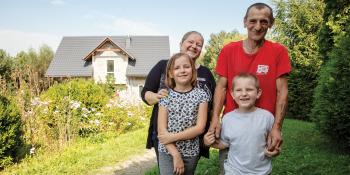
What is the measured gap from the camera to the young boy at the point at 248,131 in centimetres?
301

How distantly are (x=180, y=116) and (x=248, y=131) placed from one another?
0.57 meters

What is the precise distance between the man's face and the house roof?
2996cm

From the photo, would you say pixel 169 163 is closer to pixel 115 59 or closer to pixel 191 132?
pixel 191 132

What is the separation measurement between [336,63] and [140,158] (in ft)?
14.9

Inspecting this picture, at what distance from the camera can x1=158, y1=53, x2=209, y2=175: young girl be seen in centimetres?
321

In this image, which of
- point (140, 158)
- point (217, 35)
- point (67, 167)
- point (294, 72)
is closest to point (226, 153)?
point (67, 167)

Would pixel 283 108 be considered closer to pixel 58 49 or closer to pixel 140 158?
pixel 140 158

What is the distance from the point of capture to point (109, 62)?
34.1m

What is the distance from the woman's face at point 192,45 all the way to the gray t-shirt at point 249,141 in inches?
30.8

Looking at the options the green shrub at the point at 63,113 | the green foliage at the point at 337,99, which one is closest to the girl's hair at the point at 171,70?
the green foliage at the point at 337,99

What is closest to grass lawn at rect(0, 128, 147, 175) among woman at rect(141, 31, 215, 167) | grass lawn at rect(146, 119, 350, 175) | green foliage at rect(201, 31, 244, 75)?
grass lawn at rect(146, 119, 350, 175)

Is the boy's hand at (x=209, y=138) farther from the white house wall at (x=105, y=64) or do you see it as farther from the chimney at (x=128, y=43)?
the chimney at (x=128, y=43)

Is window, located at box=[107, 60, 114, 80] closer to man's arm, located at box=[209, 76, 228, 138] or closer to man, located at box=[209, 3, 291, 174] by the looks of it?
man's arm, located at box=[209, 76, 228, 138]

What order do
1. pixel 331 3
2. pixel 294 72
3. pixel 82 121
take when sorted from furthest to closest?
pixel 294 72 → pixel 82 121 → pixel 331 3
